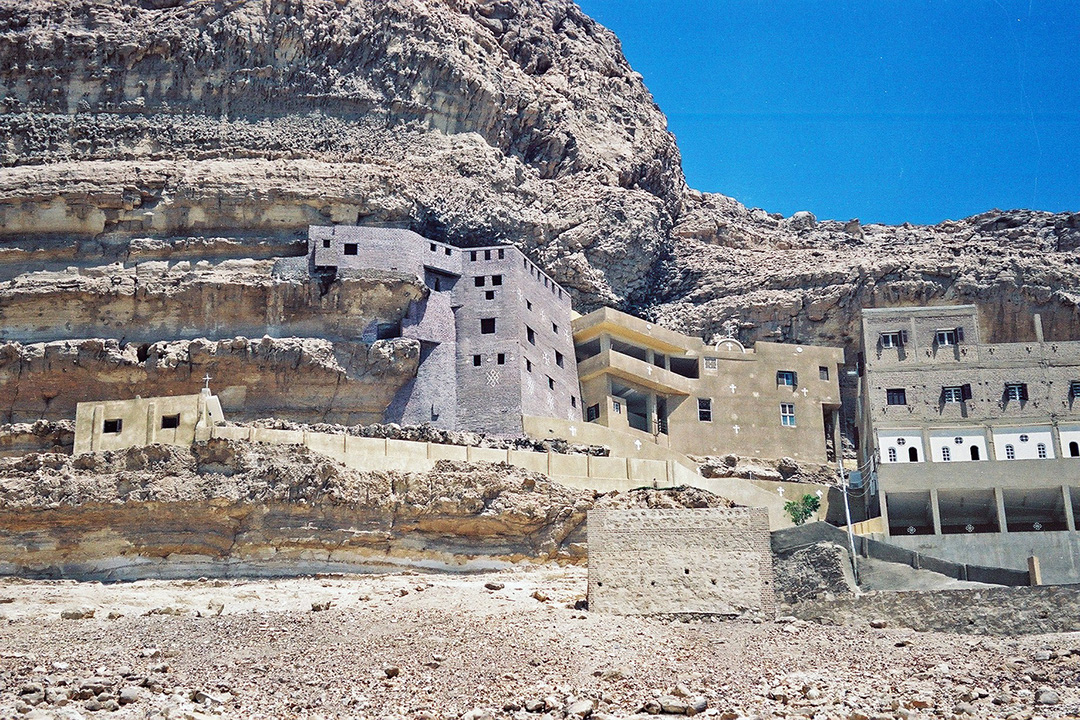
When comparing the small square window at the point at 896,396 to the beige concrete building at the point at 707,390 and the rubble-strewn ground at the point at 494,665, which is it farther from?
the rubble-strewn ground at the point at 494,665

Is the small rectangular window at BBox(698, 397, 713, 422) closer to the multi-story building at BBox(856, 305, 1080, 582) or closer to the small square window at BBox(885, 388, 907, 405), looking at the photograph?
the multi-story building at BBox(856, 305, 1080, 582)

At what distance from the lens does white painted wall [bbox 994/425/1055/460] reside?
49.8m

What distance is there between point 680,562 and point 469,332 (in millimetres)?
22295

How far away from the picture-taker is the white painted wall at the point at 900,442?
50.3 meters

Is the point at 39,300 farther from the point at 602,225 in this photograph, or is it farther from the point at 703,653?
the point at 703,653

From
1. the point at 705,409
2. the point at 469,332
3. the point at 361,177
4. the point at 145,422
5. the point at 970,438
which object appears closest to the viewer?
the point at 145,422

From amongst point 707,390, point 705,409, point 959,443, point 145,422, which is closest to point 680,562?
point 145,422

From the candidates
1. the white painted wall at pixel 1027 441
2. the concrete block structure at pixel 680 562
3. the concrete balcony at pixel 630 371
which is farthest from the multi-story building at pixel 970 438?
the concrete block structure at pixel 680 562

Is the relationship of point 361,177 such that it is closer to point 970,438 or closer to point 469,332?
point 469,332

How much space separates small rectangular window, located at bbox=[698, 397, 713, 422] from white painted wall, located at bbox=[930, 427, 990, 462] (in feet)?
30.9

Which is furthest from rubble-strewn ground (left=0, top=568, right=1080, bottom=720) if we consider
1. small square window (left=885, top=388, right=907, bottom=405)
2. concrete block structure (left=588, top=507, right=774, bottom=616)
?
small square window (left=885, top=388, right=907, bottom=405)

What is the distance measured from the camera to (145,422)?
4331cm

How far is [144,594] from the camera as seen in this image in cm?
3916

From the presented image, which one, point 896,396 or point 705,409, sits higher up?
point 705,409
